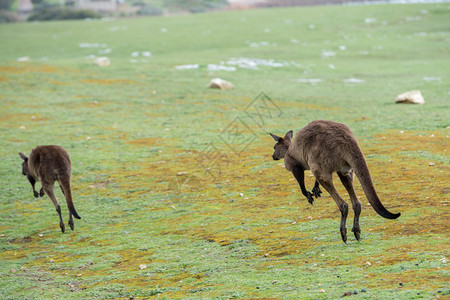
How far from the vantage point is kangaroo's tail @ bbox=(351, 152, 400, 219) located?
22.3 feet

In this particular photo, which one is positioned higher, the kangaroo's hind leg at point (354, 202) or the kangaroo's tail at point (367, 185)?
the kangaroo's tail at point (367, 185)

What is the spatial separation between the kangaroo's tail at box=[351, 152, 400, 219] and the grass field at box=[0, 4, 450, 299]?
555 mm

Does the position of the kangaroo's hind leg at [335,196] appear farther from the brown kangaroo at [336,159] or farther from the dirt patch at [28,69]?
the dirt patch at [28,69]

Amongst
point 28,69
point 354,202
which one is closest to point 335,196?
point 354,202

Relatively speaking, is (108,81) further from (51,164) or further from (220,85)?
(51,164)

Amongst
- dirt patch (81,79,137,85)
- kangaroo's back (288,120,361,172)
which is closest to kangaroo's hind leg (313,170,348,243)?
kangaroo's back (288,120,361,172)

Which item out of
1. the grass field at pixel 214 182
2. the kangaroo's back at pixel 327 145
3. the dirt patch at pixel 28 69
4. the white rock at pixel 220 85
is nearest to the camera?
the grass field at pixel 214 182

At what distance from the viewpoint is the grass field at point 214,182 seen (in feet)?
22.8

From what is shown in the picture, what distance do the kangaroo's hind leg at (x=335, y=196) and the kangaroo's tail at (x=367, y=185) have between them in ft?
1.44

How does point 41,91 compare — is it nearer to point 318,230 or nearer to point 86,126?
point 86,126

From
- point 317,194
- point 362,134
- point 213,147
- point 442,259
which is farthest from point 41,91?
point 442,259

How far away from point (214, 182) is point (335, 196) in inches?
206

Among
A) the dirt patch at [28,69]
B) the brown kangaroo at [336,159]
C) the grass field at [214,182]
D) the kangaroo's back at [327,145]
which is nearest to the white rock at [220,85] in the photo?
the grass field at [214,182]

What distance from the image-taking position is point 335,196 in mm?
7605
